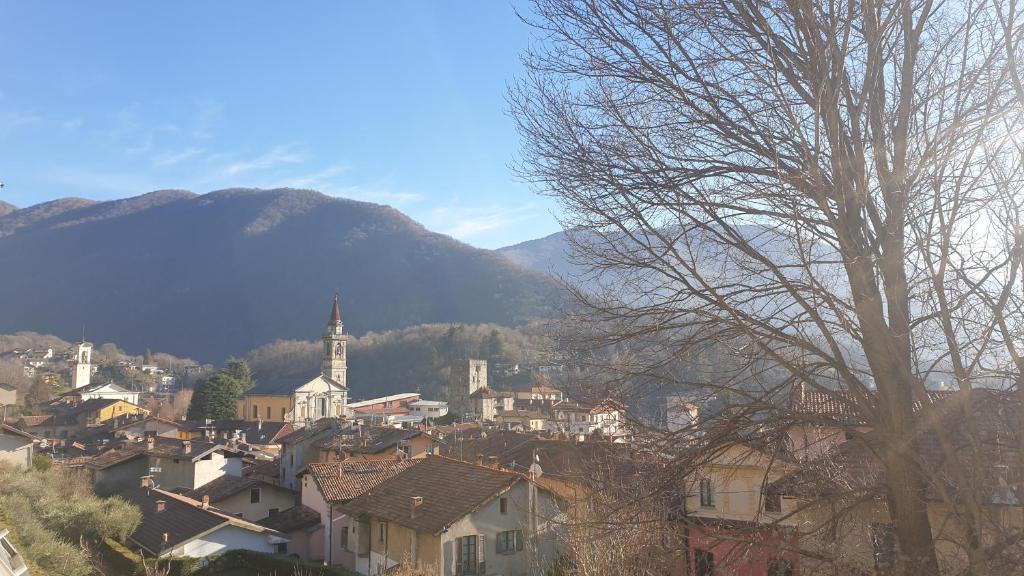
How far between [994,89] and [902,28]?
2.24 ft

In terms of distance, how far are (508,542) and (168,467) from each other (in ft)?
79.9

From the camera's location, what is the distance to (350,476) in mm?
26281

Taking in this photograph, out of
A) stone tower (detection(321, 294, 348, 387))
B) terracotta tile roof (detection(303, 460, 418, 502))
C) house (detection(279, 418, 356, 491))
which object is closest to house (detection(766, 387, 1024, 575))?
terracotta tile roof (detection(303, 460, 418, 502))

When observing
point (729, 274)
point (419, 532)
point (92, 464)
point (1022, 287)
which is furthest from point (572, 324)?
point (92, 464)

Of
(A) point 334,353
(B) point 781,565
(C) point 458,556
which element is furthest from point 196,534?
(A) point 334,353

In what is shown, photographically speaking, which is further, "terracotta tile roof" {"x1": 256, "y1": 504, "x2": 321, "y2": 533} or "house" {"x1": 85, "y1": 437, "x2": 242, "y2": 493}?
"house" {"x1": 85, "y1": 437, "x2": 242, "y2": 493}

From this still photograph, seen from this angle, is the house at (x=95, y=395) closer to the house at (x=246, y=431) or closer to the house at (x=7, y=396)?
the house at (x=7, y=396)

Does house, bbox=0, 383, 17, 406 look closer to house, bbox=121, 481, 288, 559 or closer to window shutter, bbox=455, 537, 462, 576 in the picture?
house, bbox=121, 481, 288, 559

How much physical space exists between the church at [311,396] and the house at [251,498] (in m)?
50.2

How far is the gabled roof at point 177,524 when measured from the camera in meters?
22.6

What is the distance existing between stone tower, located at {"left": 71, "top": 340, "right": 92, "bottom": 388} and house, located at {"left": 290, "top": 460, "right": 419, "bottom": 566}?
103 m

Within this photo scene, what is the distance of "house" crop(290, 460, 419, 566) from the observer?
974 inches

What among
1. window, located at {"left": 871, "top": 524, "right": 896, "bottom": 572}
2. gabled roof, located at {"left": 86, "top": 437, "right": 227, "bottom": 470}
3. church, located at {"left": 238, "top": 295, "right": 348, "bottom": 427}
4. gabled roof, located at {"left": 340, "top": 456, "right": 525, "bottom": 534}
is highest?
window, located at {"left": 871, "top": 524, "right": 896, "bottom": 572}

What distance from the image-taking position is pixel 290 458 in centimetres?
3747
